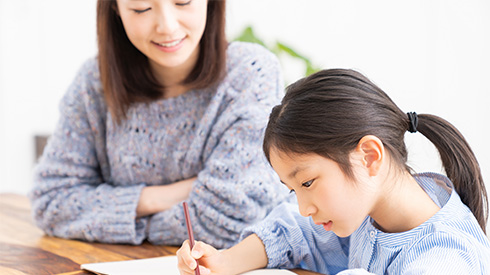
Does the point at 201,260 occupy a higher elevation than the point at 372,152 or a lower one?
lower

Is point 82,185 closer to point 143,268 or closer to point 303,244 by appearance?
point 143,268

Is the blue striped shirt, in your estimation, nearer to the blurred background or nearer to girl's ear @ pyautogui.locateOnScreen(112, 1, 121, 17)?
the blurred background

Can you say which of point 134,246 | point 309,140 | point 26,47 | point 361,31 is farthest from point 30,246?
point 26,47

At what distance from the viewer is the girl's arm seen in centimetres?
93

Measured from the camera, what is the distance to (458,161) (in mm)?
940

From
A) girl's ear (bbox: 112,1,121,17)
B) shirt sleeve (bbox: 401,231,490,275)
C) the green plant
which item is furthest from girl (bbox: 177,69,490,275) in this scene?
the green plant

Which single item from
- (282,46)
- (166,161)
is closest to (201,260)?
(166,161)

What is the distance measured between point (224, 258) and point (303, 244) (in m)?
0.16

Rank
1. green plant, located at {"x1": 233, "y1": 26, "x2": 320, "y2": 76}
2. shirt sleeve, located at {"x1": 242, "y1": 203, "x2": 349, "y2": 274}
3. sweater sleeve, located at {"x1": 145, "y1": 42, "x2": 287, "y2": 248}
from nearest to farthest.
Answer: shirt sleeve, located at {"x1": 242, "y1": 203, "x2": 349, "y2": 274} < sweater sleeve, located at {"x1": 145, "y1": 42, "x2": 287, "y2": 248} < green plant, located at {"x1": 233, "y1": 26, "x2": 320, "y2": 76}

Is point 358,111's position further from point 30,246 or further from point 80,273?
point 30,246

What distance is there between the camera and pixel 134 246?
1271 mm

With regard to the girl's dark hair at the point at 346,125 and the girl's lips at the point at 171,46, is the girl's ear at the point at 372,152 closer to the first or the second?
the girl's dark hair at the point at 346,125

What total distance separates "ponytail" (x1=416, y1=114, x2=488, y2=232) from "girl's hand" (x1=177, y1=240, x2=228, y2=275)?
1.26ft

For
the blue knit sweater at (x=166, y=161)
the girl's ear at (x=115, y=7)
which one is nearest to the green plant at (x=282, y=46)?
the blue knit sweater at (x=166, y=161)
